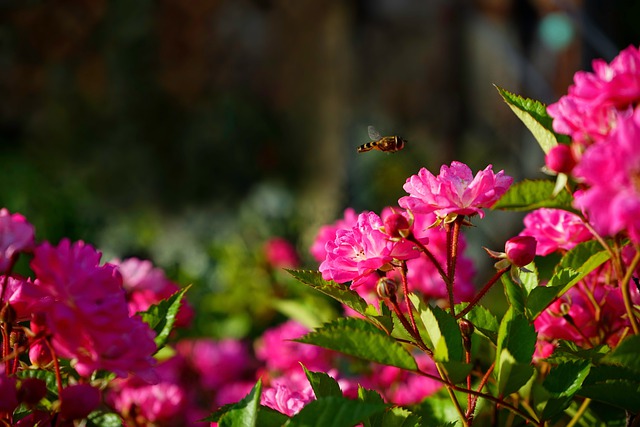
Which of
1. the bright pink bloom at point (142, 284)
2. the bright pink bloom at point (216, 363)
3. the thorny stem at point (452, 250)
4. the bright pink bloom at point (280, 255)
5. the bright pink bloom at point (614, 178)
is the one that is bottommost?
the bright pink bloom at point (280, 255)

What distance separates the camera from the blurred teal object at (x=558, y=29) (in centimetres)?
318

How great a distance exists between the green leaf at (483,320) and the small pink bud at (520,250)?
56 millimetres

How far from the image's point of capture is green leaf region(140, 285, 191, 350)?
2.53 ft

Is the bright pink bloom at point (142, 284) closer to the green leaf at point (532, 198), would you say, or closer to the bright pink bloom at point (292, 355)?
the bright pink bloom at point (292, 355)

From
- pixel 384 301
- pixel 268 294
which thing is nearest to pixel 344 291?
pixel 384 301

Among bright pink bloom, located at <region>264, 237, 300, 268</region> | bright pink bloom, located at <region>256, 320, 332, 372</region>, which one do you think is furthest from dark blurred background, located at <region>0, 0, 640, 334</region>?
bright pink bloom, located at <region>256, 320, 332, 372</region>

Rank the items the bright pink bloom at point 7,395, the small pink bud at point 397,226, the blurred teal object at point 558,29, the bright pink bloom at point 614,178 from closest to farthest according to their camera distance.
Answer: the bright pink bloom at point 614,178 → the bright pink bloom at point 7,395 → the small pink bud at point 397,226 → the blurred teal object at point 558,29

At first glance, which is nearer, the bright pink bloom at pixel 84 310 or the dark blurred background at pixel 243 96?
the bright pink bloom at pixel 84 310

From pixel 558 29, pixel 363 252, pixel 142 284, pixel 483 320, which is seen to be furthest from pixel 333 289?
pixel 558 29

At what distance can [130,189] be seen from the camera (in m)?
4.72

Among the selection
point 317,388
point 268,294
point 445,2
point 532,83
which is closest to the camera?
point 317,388

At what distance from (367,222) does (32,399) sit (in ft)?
1.05

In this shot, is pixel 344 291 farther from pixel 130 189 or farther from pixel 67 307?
pixel 130 189

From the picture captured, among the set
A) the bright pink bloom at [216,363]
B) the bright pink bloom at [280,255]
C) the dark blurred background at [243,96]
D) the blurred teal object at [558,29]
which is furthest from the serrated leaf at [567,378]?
the dark blurred background at [243,96]
